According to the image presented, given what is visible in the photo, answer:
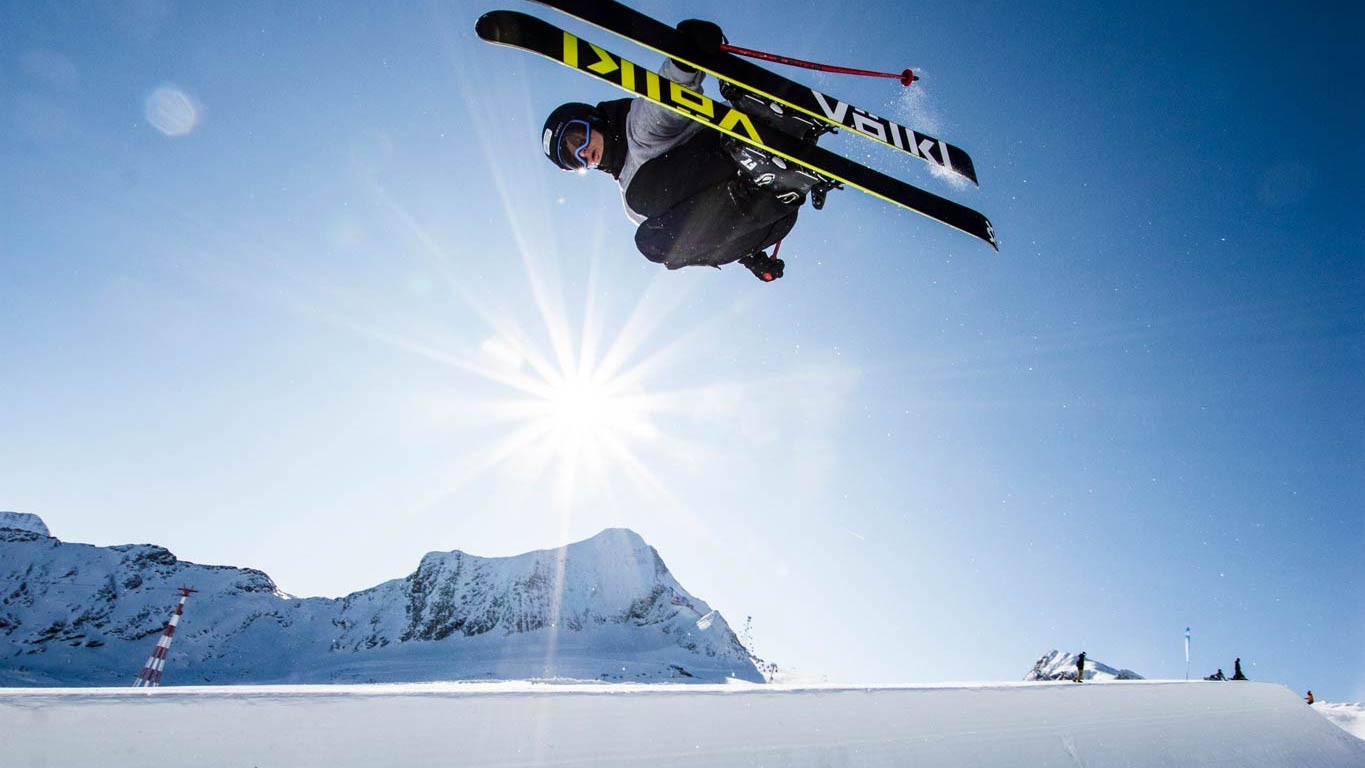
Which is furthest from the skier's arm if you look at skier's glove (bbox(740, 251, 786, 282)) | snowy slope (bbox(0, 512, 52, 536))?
snowy slope (bbox(0, 512, 52, 536))

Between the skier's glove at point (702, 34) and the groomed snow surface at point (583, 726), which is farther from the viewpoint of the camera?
the skier's glove at point (702, 34)

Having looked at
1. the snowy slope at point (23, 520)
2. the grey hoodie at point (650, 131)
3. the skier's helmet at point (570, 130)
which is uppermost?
the snowy slope at point (23, 520)

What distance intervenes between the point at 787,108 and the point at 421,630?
70.0 meters

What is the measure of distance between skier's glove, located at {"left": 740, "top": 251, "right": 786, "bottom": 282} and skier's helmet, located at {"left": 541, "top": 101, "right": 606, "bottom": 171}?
137 centimetres

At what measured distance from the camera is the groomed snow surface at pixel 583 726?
39.8 inches

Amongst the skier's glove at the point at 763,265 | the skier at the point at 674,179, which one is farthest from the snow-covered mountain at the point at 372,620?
→ the skier at the point at 674,179

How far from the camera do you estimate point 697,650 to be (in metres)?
49.1

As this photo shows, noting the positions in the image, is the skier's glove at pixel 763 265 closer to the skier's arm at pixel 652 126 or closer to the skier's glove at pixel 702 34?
the skier's arm at pixel 652 126

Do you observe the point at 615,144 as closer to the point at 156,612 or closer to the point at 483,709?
the point at 483,709

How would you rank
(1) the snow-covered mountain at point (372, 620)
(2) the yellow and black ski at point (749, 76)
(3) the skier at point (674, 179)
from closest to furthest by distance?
1. (2) the yellow and black ski at point (749, 76)
2. (3) the skier at point (674, 179)
3. (1) the snow-covered mountain at point (372, 620)

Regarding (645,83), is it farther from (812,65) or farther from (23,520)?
(23,520)

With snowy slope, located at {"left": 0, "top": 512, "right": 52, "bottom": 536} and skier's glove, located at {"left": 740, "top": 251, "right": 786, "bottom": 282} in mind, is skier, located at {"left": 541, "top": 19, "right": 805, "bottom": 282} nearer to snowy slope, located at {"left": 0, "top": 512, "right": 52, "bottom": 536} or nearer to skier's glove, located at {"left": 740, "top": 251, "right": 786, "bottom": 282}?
skier's glove, located at {"left": 740, "top": 251, "right": 786, "bottom": 282}

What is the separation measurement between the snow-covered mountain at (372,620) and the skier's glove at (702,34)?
33551 mm

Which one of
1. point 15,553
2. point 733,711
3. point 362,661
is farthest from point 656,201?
point 15,553
